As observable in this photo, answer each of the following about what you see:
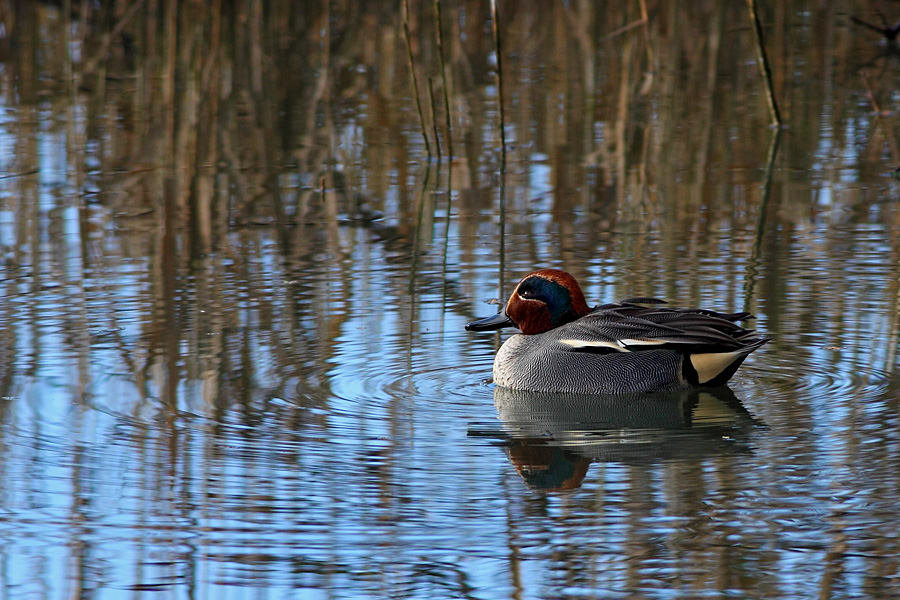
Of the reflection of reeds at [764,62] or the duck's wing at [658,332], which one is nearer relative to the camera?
the duck's wing at [658,332]

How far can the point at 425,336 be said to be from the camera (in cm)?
684

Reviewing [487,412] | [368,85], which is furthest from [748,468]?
[368,85]

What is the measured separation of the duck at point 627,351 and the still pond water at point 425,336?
0.39 ft

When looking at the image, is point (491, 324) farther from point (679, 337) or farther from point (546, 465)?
point (546, 465)

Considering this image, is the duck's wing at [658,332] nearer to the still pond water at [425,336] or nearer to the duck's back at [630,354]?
the duck's back at [630,354]

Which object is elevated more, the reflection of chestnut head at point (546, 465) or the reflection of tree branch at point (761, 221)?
the reflection of tree branch at point (761, 221)

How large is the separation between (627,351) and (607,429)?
2.09ft

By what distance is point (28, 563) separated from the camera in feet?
14.4

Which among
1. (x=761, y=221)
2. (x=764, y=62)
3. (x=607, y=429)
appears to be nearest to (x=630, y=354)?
(x=607, y=429)

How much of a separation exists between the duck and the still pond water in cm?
12

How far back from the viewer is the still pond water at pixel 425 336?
4344 millimetres

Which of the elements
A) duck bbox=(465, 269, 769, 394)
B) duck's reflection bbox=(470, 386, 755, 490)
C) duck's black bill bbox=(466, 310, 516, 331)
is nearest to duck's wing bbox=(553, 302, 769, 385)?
duck bbox=(465, 269, 769, 394)

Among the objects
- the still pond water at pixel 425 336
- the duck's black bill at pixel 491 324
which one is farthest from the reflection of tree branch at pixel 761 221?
the duck's black bill at pixel 491 324

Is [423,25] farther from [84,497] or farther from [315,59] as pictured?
[84,497]
